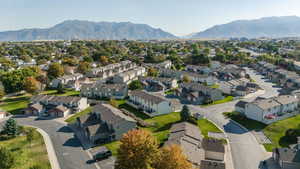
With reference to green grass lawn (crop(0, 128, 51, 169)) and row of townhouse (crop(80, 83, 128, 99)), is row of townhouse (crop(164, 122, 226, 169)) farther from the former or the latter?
row of townhouse (crop(80, 83, 128, 99))

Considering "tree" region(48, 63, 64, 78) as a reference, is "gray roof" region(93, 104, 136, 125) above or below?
below

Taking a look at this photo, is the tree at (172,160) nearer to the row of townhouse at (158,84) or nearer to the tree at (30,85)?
the row of townhouse at (158,84)

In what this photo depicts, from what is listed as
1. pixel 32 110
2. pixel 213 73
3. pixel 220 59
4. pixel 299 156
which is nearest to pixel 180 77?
pixel 213 73

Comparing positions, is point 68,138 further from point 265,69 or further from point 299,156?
point 265,69

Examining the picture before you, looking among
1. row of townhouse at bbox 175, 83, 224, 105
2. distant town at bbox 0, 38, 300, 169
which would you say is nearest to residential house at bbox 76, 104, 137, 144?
distant town at bbox 0, 38, 300, 169

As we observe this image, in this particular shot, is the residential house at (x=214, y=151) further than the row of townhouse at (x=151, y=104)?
No

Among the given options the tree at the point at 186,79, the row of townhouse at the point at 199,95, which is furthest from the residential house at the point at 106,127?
the tree at the point at 186,79
